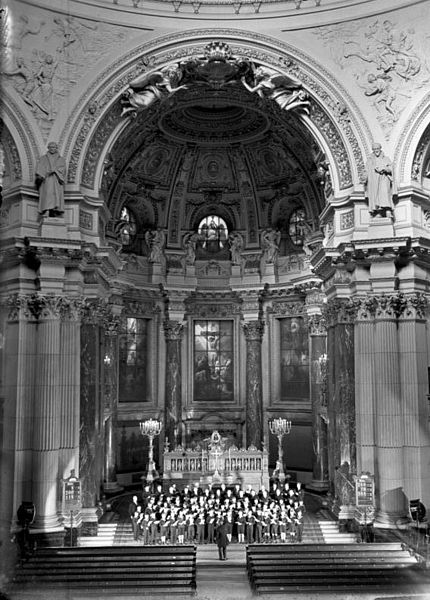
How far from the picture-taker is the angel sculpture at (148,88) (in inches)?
861

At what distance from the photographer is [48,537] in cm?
1867

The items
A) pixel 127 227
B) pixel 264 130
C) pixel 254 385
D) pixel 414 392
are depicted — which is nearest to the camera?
pixel 414 392

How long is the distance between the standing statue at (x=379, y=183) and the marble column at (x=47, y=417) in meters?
9.81

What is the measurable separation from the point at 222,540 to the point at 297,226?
15.8 meters

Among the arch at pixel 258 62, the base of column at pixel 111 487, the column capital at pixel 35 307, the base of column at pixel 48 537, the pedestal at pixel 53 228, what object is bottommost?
the base of column at pixel 48 537

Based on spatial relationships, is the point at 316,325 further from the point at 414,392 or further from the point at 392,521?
the point at 392,521

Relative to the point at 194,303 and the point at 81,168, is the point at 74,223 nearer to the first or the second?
the point at 81,168

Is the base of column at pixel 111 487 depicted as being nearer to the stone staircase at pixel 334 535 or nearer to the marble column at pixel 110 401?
the marble column at pixel 110 401

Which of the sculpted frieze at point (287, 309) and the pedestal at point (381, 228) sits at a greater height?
the pedestal at point (381, 228)

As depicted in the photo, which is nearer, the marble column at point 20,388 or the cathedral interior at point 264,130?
the marble column at point 20,388

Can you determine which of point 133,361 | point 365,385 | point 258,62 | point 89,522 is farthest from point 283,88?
point 89,522

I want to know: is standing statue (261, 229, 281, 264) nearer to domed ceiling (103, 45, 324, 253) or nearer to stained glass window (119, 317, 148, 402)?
domed ceiling (103, 45, 324, 253)

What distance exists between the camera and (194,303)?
31141 mm

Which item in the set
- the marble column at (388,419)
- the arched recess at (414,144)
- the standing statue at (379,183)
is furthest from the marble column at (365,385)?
the arched recess at (414,144)
